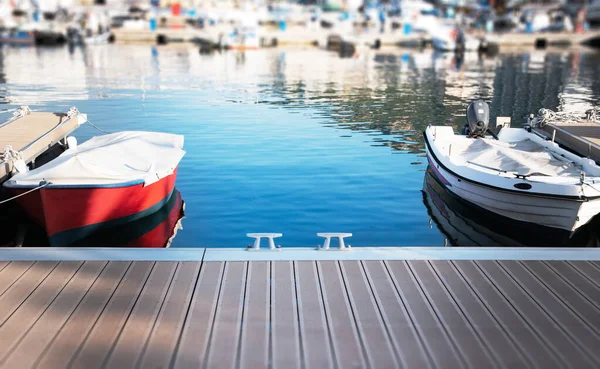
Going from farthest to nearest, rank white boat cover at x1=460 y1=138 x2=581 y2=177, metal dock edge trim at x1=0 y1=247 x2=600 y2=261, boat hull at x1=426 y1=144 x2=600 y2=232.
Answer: white boat cover at x1=460 y1=138 x2=581 y2=177 < boat hull at x1=426 y1=144 x2=600 y2=232 < metal dock edge trim at x1=0 y1=247 x2=600 y2=261

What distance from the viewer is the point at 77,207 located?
9188mm

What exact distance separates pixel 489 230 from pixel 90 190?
700cm

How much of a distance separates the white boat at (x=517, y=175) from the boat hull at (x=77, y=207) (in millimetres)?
6022

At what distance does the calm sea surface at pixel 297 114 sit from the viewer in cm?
1146

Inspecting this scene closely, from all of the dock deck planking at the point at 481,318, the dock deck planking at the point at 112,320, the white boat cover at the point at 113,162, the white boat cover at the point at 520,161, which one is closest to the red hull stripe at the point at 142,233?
the white boat cover at the point at 113,162

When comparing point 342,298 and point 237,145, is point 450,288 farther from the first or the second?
point 237,145

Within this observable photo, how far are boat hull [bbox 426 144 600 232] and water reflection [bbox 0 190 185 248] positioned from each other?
5.50 meters

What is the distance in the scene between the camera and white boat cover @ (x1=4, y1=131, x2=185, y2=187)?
9164 millimetres

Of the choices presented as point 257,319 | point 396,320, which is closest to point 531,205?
→ point 396,320

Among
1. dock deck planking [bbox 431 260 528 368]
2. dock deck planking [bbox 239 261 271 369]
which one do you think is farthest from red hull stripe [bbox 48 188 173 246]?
dock deck planking [bbox 431 260 528 368]

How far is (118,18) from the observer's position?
73.3 m

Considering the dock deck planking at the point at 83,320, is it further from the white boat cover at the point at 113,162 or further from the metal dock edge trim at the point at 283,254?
the white boat cover at the point at 113,162

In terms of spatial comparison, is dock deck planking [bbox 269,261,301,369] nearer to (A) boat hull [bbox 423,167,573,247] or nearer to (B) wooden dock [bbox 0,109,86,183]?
(A) boat hull [bbox 423,167,573,247]

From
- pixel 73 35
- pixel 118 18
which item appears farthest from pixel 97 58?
pixel 118 18
